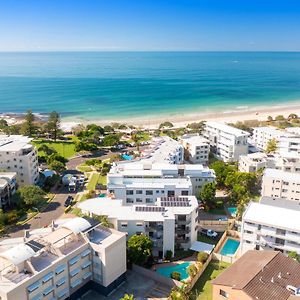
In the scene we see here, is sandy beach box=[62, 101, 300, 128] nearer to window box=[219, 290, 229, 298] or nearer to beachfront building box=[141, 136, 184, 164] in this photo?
beachfront building box=[141, 136, 184, 164]

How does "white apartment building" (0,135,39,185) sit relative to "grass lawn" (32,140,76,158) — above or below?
above

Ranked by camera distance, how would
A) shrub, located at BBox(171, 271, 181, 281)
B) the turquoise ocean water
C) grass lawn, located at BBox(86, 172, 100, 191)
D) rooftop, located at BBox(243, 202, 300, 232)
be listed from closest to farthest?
shrub, located at BBox(171, 271, 181, 281) → rooftop, located at BBox(243, 202, 300, 232) → grass lawn, located at BBox(86, 172, 100, 191) → the turquoise ocean water

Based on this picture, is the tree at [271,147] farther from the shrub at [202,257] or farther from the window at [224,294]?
the window at [224,294]

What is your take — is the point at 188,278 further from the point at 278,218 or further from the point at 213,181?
the point at 213,181

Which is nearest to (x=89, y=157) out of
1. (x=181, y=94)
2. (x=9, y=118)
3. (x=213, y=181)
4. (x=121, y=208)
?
(x=213, y=181)

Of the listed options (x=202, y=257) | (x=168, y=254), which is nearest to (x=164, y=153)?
(x=168, y=254)

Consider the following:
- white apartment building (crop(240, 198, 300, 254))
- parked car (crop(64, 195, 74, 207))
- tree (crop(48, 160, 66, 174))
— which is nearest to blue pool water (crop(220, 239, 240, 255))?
white apartment building (crop(240, 198, 300, 254))
